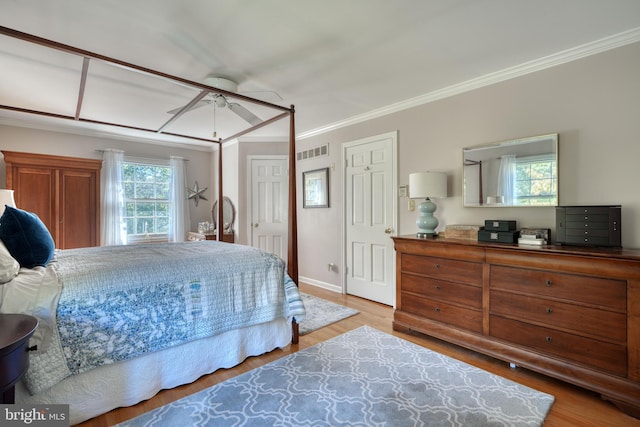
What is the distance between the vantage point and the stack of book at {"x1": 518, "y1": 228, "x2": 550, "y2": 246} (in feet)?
7.59

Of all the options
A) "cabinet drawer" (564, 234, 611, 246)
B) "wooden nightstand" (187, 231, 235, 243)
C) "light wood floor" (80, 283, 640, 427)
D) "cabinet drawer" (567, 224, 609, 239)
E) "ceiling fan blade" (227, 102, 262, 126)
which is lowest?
"light wood floor" (80, 283, 640, 427)

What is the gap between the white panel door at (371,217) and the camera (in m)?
3.70

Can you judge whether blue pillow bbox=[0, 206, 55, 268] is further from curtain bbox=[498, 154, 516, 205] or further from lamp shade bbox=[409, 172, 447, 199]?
curtain bbox=[498, 154, 516, 205]

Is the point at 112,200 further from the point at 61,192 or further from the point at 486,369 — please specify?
the point at 486,369

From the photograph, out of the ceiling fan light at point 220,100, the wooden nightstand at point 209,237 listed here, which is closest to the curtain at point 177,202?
the wooden nightstand at point 209,237

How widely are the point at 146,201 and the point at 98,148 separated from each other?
1.07 metres

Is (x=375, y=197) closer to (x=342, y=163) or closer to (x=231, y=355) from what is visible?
(x=342, y=163)

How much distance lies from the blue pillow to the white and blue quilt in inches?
4.9

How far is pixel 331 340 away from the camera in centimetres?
271

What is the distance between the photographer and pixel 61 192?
13.6 feet

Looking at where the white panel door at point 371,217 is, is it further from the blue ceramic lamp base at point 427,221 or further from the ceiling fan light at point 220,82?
the ceiling fan light at point 220,82

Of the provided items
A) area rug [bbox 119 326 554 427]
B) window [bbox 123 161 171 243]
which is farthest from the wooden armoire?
area rug [bbox 119 326 554 427]

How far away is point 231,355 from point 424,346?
1.63 m

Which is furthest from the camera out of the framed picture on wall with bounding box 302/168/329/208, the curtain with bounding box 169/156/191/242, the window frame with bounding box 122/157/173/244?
the curtain with bounding box 169/156/191/242
